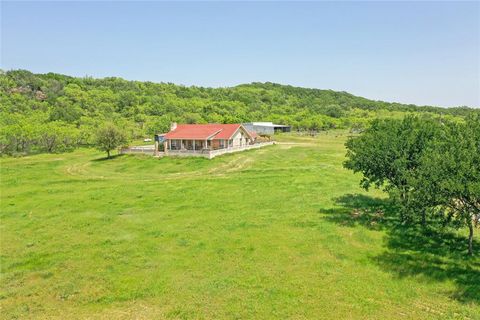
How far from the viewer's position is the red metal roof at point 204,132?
228 ft

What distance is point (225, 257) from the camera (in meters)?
23.3

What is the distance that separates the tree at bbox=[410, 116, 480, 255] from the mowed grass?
11.3ft

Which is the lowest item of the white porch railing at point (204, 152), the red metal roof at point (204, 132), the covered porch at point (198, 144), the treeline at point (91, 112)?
the white porch railing at point (204, 152)

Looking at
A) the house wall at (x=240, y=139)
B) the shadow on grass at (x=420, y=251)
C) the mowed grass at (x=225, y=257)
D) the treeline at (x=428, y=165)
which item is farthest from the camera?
the house wall at (x=240, y=139)

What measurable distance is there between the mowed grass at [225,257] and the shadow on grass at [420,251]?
0.36 feet

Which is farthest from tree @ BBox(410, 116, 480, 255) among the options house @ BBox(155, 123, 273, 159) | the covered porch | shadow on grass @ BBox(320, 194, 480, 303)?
the covered porch

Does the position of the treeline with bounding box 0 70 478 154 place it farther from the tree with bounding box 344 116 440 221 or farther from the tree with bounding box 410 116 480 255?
the tree with bounding box 410 116 480 255

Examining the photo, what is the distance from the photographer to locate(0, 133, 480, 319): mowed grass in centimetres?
1794

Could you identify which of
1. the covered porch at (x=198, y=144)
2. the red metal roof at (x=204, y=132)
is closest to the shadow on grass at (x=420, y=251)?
the covered porch at (x=198, y=144)

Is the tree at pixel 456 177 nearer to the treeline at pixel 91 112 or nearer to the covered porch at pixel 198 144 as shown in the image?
the covered porch at pixel 198 144

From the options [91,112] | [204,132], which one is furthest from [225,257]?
[91,112]

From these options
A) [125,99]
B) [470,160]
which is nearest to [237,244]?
[470,160]

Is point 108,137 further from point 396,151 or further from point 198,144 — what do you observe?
point 396,151

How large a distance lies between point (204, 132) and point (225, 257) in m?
49.9
